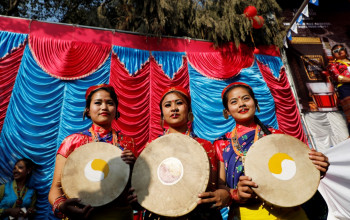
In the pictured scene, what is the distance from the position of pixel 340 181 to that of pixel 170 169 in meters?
2.62

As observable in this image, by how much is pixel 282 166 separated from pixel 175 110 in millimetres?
874

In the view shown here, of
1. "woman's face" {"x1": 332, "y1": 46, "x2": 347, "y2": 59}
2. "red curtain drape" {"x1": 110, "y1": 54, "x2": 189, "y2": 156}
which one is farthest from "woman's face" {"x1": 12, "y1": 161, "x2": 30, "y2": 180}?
"woman's face" {"x1": 332, "y1": 46, "x2": 347, "y2": 59}

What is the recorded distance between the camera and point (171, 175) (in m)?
1.50

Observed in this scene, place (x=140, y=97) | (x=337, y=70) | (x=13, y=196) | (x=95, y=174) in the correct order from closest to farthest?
(x=95, y=174)
(x=13, y=196)
(x=140, y=97)
(x=337, y=70)

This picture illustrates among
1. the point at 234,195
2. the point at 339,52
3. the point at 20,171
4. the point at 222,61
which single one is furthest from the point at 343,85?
the point at 20,171

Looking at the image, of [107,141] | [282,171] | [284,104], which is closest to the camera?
[282,171]

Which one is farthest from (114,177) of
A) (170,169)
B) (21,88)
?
(21,88)

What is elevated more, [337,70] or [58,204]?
[337,70]

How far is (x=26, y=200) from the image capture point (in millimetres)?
3701

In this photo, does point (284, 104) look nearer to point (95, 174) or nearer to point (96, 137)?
point (96, 137)

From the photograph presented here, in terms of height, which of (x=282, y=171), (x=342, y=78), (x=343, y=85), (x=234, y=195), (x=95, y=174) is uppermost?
(x=342, y=78)

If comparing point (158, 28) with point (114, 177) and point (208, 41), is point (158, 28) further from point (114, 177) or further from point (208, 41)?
point (114, 177)

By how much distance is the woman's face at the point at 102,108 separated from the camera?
1937 millimetres

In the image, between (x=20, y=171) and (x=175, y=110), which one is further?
(x=20, y=171)
